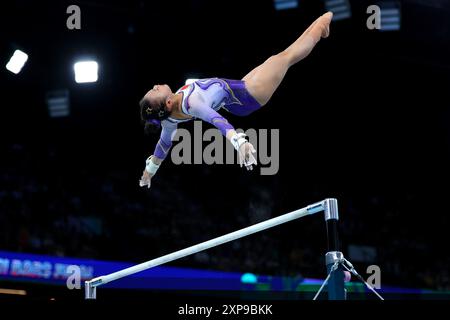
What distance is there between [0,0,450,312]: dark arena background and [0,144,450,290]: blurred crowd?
42mm

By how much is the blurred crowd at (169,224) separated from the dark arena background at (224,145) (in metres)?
0.04

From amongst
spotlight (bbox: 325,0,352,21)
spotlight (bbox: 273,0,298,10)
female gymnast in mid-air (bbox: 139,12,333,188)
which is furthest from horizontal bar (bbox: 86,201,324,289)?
spotlight (bbox: 325,0,352,21)

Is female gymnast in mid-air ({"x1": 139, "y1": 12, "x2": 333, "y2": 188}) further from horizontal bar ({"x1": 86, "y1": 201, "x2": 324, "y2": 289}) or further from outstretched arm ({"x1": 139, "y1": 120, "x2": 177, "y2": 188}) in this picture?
horizontal bar ({"x1": 86, "y1": 201, "x2": 324, "y2": 289})

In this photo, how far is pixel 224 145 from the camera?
1254 cm

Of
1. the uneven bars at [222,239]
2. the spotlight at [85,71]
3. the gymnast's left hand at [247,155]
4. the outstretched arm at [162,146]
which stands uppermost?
the spotlight at [85,71]

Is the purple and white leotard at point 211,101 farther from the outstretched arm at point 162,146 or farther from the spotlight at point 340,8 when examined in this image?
the spotlight at point 340,8

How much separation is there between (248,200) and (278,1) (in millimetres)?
5841

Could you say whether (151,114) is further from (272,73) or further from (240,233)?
(240,233)

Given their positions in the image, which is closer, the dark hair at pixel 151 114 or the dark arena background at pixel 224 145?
the dark hair at pixel 151 114

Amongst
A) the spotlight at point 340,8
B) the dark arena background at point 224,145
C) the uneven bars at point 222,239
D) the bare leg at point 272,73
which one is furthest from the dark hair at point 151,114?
the spotlight at point 340,8

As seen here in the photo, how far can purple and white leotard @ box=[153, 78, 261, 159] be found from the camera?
16.6 feet

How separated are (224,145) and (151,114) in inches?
281

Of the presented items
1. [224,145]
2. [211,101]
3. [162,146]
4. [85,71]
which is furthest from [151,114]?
[224,145]

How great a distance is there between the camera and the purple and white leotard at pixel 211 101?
5066 mm
